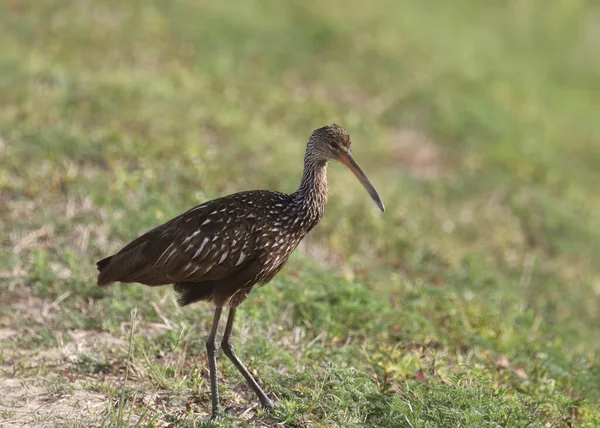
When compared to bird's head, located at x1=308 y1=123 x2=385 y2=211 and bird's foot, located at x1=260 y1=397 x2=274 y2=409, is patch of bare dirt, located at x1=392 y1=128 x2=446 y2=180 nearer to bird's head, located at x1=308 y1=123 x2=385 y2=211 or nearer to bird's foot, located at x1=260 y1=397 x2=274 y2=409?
bird's head, located at x1=308 y1=123 x2=385 y2=211

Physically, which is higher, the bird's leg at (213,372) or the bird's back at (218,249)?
the bird's back at (218,249)

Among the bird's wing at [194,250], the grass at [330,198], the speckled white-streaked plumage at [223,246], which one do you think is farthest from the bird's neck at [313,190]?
the grass at [330,198]

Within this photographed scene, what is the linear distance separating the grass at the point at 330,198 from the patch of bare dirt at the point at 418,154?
0.03 metres

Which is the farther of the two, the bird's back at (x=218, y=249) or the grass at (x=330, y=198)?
the grass at (x=330, y=198)

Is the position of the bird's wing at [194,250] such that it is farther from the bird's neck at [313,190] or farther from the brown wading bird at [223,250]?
the bird's neck at [313,190]

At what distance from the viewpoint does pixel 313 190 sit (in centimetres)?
472

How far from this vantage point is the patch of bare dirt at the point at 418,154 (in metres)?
9.55

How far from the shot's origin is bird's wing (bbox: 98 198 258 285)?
448 cm

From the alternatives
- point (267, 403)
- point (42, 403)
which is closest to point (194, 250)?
point (267, 403)

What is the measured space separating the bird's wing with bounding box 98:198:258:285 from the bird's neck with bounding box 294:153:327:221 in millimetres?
298

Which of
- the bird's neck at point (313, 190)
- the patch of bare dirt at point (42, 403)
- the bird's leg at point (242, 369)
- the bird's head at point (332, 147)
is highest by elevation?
the bird's head at point (332, 147)

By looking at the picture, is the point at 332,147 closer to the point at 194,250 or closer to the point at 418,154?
the point at 194,250

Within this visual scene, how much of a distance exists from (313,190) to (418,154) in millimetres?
5332

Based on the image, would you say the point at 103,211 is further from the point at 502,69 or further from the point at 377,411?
the point at 502,69
